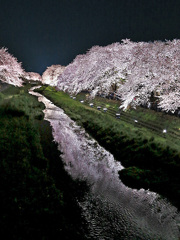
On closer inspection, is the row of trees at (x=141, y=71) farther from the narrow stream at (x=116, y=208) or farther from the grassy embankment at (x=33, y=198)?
the grassy embankment at (x=33, y=198)

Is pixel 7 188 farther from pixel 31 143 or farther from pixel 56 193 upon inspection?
pixel 31 143

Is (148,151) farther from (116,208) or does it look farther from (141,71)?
(141,71)

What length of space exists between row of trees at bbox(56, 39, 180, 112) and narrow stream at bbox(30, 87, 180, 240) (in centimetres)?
718

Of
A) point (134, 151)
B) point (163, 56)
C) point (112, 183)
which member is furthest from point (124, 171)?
point (163, 56)

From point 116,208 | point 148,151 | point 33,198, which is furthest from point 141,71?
point 33,198

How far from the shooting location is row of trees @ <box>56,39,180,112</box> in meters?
12.1

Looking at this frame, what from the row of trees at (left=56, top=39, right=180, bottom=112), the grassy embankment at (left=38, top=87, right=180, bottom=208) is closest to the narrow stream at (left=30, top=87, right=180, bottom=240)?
the grassy embankment at (left=38, top=87, right=180, bottom=208)

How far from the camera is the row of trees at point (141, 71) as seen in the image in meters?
12.1

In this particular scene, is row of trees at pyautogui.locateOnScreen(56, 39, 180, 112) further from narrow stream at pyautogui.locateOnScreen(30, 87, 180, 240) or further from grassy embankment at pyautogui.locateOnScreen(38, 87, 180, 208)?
narrow stream at pyautogui.locateOnScreen(30, 87, 180, 240)

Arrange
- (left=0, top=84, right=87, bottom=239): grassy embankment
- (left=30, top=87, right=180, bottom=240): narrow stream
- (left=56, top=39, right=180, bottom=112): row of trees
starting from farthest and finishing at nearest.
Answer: (left=56, top=39, right=180, bottom=112): row of trees
(left=30, top=87, right=180, bottom=240): narrow stream
(left=0, top=84, right=87, bottom=239): grassy embankment

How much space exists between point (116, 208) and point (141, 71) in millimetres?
12018

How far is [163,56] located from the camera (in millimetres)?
12984

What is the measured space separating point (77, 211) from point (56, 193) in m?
1.09

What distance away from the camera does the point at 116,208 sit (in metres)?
6.29
